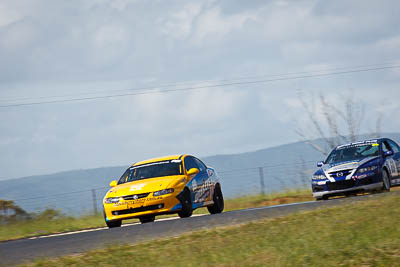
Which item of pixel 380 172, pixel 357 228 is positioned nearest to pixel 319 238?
pixel 357 228

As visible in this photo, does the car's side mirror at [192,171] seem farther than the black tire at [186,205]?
Yes

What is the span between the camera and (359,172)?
1825 cm

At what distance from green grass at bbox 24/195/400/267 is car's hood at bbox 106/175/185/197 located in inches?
164

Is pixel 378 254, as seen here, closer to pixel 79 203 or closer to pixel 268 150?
pixel 79 203

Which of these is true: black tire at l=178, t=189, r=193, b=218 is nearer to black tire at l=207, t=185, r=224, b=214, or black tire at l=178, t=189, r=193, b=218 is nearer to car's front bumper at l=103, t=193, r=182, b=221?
car's front bumper at l=103, t=193, r=182, b=221

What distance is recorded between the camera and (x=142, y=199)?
1555 centimetres

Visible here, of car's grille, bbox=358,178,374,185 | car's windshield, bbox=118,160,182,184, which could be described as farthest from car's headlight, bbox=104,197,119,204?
car's grille, bbox=358,178,374,185

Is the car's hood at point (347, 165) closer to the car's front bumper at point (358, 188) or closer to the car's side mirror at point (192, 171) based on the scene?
the car's front bumper at point (358, 188)

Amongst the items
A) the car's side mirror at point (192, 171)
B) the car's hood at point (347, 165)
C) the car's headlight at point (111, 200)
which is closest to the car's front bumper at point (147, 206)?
the car's headlight at point (111, 200)

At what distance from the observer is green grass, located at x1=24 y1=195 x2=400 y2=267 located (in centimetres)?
835

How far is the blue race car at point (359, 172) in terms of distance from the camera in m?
18.2

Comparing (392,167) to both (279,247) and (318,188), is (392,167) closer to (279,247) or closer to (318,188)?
(318,188)

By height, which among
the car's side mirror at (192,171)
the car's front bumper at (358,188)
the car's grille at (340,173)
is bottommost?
the car's front bumper at (358,188)

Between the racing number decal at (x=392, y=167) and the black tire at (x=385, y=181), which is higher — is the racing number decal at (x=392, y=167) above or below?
above
